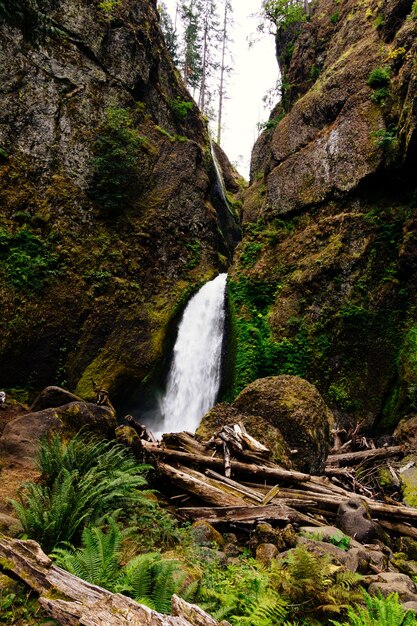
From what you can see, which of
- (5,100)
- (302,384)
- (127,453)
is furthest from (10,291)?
(302,384)

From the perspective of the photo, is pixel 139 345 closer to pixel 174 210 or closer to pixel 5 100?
pixel 174 210

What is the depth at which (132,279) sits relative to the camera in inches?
621

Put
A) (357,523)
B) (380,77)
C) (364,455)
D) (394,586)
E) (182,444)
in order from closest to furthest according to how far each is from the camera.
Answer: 1. (394,586)
2. (357,523)
3. (182,444)
4. (364,455)
5. (380,77)

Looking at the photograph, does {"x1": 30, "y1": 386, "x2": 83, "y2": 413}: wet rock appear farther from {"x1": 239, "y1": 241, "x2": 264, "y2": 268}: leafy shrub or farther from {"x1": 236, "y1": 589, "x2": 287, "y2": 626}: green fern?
{"x1": 239, "y1": 241, "x2": 264, "y2": 268}: leafy shrub

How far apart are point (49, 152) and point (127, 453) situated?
13.8 meters

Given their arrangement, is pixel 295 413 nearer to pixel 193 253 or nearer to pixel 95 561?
pixel 95 561

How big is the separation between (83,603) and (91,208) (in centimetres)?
1533

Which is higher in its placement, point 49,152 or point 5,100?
point 5,100

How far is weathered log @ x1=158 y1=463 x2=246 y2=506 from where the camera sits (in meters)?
5.40

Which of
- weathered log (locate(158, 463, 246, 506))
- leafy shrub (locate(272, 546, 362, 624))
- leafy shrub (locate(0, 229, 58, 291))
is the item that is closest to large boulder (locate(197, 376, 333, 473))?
weathered log (locate(158, 463, 246, 506))

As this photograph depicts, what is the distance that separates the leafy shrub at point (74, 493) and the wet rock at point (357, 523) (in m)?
2.89

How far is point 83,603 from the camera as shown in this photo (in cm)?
215

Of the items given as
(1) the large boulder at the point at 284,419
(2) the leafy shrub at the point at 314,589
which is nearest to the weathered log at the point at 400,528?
(1) the large boulder at the point at 284,419

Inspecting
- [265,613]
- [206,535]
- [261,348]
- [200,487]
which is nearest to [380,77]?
[261,348]
